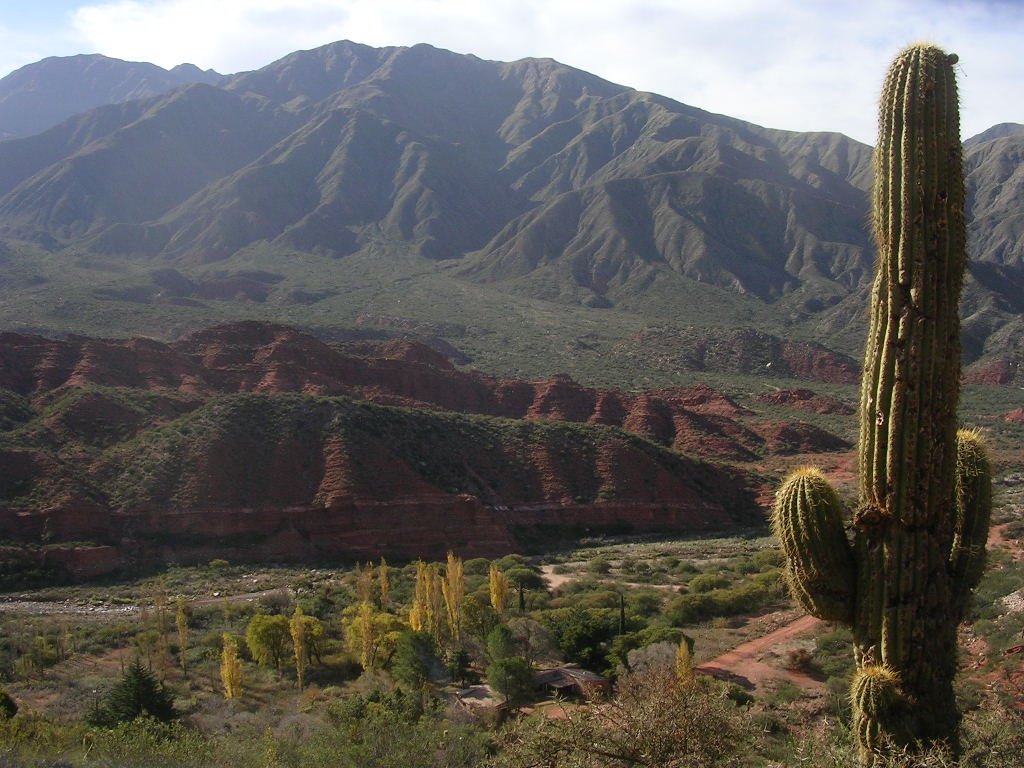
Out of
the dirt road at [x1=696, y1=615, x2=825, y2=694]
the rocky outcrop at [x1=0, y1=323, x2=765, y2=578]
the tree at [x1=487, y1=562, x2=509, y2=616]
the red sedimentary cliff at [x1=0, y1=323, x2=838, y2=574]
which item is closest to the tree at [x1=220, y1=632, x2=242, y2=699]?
the tree at [x1=487, y1=562, x2=509, y2=616]

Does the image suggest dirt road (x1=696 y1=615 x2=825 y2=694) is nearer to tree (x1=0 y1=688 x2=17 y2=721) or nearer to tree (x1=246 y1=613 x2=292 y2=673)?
Answer: tree (x1=246 y1=613 x2=292 y2=673)

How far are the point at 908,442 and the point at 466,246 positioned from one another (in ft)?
512

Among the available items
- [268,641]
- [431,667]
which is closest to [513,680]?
[431,667]

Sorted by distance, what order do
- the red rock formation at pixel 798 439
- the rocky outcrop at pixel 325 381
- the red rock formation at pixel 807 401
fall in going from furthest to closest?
the red rock formation at pixel 807 401
the red rock formation at pixel 798 439
the rocky outcrop at pixel 325 381

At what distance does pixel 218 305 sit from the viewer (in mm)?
112000

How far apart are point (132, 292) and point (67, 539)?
7830cm

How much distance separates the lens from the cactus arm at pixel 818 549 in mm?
7883

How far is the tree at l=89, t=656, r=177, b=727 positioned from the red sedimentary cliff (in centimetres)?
1953

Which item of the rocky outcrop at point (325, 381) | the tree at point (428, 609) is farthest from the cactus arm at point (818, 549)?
the rocky outcrop at point (325, 381)

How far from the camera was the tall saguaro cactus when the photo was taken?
24.6 feet

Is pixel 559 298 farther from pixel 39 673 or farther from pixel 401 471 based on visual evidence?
pixel 39 673

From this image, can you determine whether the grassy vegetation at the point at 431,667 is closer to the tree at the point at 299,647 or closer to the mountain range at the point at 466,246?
the tree at the point at 299,647

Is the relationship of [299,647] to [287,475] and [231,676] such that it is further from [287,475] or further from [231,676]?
[287,475]

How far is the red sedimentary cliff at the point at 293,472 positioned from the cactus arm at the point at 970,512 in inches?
1250
